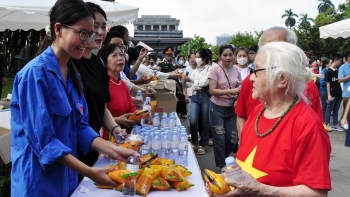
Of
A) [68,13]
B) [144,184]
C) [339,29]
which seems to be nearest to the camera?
[68,13]

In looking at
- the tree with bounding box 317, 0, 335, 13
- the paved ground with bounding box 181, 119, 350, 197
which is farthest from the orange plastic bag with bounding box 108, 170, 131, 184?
the tree with bounding box 317, 0, 335, 13

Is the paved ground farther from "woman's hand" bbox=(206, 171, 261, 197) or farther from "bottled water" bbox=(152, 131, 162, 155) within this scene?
"woman's hand" bbox=(206, 171, 261, 197)

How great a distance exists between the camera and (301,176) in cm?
178

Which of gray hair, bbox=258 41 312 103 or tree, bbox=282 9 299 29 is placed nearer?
gray hair, bbox=258 41 312 103

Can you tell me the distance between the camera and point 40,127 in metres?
1.88

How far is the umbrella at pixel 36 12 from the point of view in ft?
19.9

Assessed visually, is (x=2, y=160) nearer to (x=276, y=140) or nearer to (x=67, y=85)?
(x=67, y=85)

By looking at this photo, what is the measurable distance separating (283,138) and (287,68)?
0.35 meters

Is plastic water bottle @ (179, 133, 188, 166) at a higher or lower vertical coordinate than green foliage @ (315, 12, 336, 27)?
lower

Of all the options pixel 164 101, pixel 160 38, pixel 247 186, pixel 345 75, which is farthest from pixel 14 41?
pixel 247 186

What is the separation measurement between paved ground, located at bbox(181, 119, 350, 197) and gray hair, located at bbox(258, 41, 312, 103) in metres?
3.58

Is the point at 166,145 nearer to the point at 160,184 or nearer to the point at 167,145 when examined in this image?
the point at 167,145

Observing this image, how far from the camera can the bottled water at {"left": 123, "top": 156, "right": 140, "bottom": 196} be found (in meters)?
2.37

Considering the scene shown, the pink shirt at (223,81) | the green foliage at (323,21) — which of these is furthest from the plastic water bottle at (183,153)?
the green foliage at (323,21)
